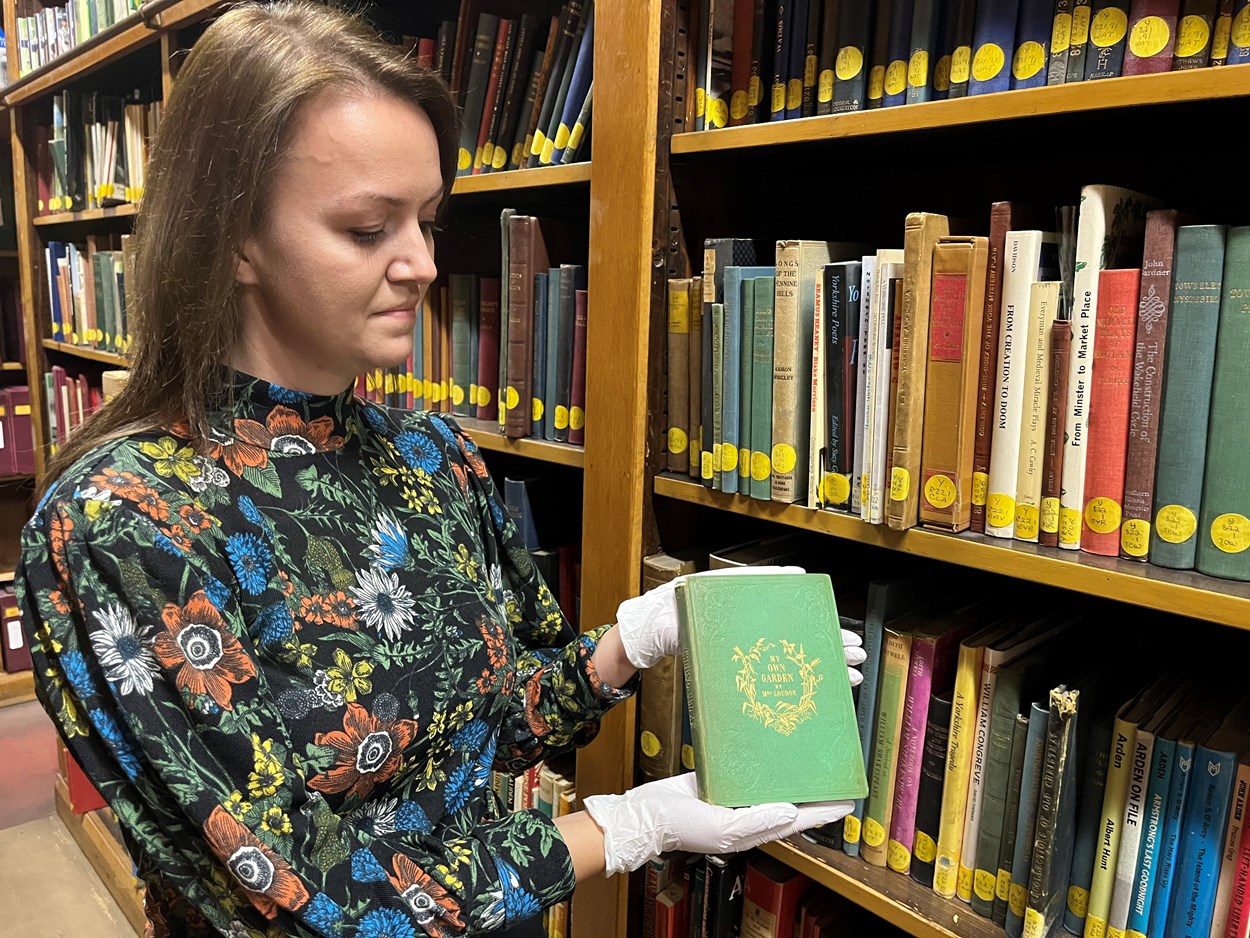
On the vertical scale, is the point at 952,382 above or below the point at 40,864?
above

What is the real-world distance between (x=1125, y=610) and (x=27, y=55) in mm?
3449

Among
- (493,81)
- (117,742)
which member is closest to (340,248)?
(117,742)

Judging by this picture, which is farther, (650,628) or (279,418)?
(650,628)

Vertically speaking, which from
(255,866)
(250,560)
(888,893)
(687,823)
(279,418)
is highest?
(279,418)

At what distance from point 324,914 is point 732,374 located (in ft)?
2.33

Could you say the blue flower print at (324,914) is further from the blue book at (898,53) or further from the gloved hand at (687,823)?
the blue book at (898,53)

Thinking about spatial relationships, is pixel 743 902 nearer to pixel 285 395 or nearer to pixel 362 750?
pixel 362 750

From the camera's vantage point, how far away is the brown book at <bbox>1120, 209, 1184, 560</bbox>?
806 millimetres

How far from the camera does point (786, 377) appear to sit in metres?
1.05

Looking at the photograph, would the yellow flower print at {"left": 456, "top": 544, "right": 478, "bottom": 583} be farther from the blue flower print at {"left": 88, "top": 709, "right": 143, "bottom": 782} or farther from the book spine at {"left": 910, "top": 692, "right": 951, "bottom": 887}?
the book spine at {"left": 910, "top": 692, "right": 951, "bottom": 887}

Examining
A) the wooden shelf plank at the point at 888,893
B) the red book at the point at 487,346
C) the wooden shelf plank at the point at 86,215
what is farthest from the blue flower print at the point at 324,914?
the wooden shelf plank at the point at 86,215

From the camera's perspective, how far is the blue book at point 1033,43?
88cm

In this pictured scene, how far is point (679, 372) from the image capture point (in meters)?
1.18

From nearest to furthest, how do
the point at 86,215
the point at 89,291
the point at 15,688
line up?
the point at 86,215, the point at 89,291, the point at 15,688
